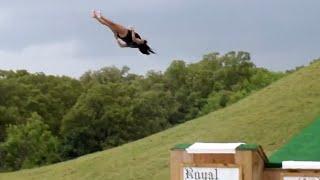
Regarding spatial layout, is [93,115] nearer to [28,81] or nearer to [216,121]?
[28,81]

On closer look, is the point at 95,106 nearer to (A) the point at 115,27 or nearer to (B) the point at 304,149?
(B) the point at 304,149

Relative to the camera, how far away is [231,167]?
8109mm

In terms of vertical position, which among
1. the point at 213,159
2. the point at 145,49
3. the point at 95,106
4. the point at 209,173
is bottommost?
the point at 209,173

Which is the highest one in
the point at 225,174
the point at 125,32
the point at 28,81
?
the point at 28,81

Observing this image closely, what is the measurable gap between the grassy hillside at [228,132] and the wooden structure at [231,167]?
13.0 metres

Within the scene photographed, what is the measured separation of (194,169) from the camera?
826cm

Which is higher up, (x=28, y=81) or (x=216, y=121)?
(x=28, y=81)

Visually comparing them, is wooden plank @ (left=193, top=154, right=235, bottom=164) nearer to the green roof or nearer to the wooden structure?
the wooden structure

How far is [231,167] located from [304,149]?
78.8 inches

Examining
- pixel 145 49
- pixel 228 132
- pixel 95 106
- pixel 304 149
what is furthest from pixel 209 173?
pixel 95 106

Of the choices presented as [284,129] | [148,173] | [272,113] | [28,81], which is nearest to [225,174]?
[148,173]

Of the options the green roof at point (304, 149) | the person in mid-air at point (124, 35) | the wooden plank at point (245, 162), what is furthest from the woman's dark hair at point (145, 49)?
the green roof at point (304, 149)

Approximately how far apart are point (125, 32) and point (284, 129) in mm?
19134

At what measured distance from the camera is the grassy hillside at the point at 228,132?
23250 mm
